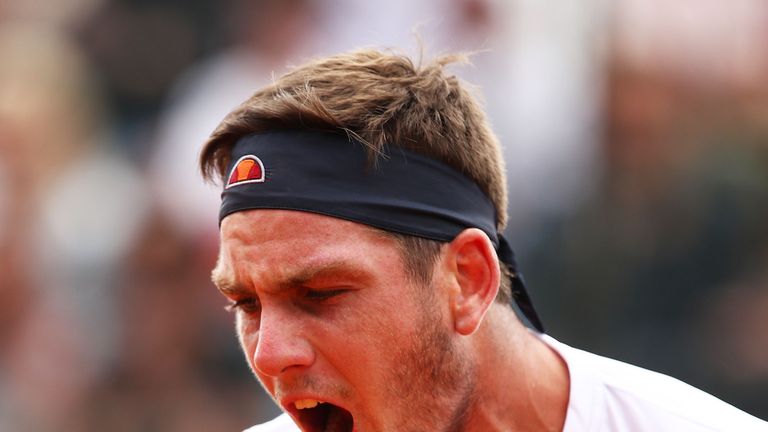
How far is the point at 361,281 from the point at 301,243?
0.66ft

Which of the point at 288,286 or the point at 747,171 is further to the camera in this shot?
the point at 747,171

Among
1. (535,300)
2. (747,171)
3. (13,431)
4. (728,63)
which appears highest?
(728,63)

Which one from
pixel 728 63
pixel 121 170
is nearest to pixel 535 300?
pixel 728 63

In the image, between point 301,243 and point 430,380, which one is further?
point 430,380

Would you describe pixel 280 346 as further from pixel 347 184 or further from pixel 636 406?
pixel 636 406

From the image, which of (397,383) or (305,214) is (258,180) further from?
(397,383)

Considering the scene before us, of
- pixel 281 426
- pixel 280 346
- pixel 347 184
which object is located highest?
pixel 347 184

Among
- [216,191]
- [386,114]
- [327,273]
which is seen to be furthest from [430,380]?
[216,191]

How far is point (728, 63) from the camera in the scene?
6551mm

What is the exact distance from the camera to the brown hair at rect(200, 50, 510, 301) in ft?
11.4

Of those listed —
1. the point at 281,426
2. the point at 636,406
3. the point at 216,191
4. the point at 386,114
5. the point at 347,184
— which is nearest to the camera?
the point at 347,184

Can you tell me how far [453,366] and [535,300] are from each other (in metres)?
2.71

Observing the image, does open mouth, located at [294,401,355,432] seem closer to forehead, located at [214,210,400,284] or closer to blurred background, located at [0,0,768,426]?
forehead, located at [214,210,400,284]

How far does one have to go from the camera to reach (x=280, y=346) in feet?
10.7
